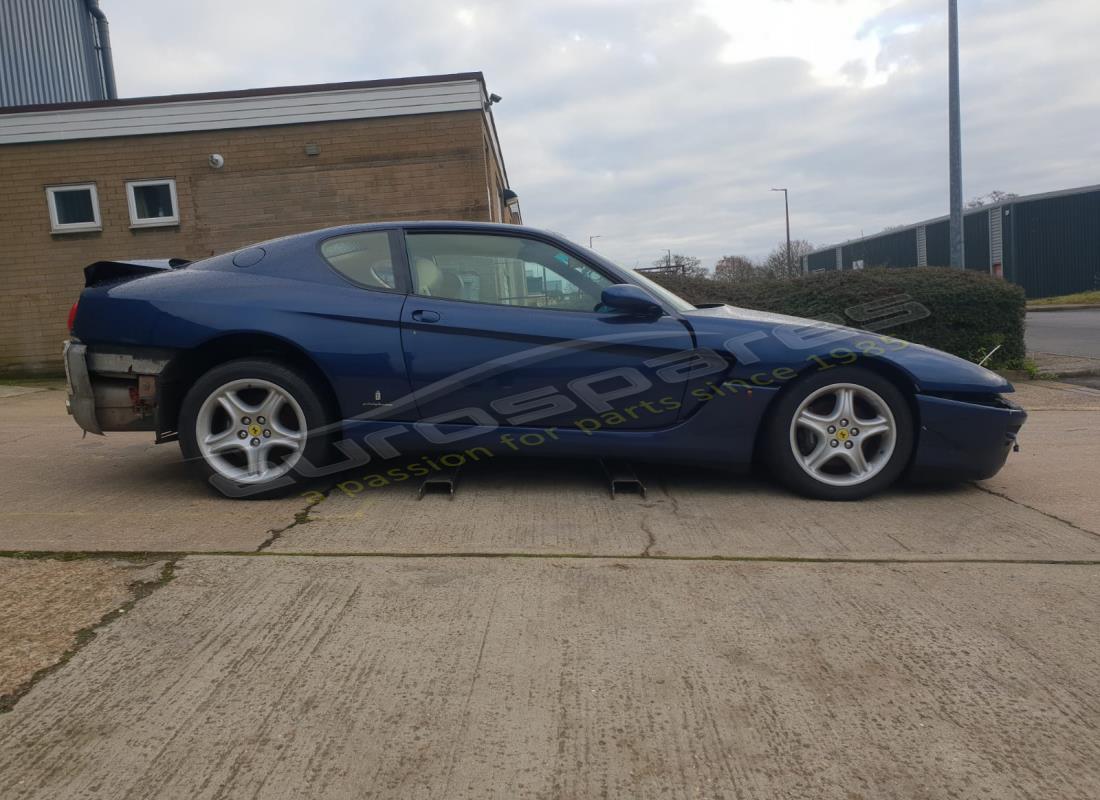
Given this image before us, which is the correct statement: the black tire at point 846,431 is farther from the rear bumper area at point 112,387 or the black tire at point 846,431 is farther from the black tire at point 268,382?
the rear bumper area at point 112,387

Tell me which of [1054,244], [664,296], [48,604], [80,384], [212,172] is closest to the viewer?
[48,604]

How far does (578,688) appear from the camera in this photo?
2262 mm

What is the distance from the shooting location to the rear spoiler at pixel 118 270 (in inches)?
169

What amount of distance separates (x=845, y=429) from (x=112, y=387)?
3661 mm

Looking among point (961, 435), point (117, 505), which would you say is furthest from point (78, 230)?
point (961, 435)

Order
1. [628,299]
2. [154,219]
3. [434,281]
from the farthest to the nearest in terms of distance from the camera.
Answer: [154,219], [434,281], [628,299]

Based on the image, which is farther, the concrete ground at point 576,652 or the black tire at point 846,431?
the black tire at point 846,431

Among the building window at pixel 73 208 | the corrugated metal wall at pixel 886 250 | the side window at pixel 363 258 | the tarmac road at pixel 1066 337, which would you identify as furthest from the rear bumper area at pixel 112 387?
the corrugated metal wall at pixel 886 250

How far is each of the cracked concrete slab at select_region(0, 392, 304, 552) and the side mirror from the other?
1816 mm

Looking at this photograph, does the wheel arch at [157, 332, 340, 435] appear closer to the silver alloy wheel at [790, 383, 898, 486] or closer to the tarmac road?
the silver alloy wheel at [790, 383, 898, 486]

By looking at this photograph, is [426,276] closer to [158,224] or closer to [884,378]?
[884,378]

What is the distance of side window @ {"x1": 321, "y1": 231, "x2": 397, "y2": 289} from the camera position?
4.18 m

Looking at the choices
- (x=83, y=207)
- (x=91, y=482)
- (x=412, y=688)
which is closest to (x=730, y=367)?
(x=412, y=688)

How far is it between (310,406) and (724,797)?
2832 millimetres
